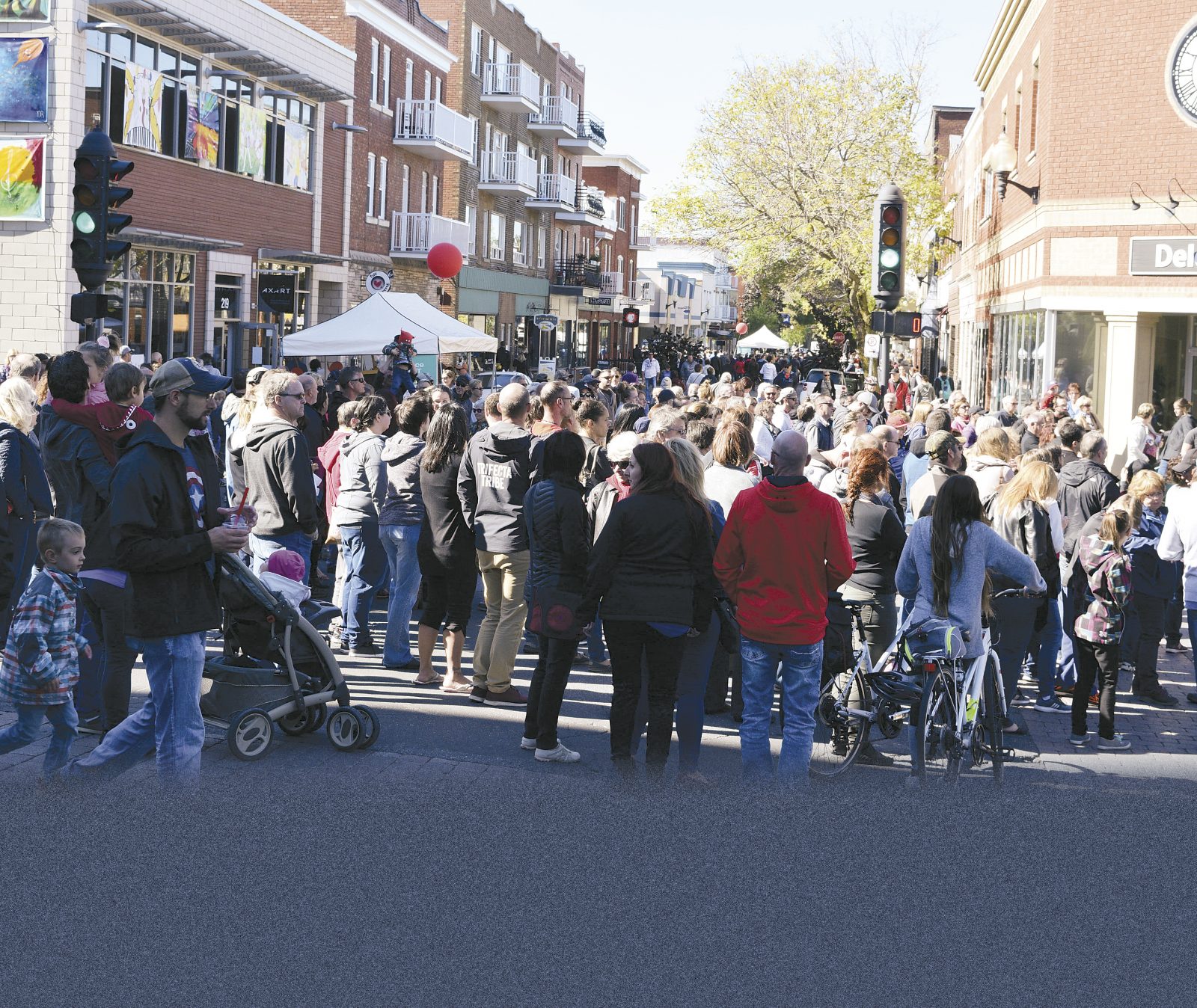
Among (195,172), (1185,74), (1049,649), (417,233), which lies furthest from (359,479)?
(417,233)

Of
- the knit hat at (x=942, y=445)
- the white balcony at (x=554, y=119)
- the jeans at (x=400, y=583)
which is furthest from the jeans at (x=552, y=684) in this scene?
the white balcony at (x=554, y=119)

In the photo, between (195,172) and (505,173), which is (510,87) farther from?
(195,172)

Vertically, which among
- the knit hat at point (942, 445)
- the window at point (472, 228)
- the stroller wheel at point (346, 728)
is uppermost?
the window at point (472, 228)

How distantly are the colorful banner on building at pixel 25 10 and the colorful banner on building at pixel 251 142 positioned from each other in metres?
6.70

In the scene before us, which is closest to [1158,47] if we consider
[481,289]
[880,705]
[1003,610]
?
[1003,610]

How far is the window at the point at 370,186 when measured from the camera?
37531 millimetres

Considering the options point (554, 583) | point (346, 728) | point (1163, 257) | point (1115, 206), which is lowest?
point (346, 728)

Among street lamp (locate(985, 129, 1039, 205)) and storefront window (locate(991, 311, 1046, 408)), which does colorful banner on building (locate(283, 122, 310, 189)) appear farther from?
storefront window (locate(991, 311, 1046, 408))

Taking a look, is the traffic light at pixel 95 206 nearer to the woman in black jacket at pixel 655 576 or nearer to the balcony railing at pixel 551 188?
the woman in black jacket at pixel 655 576

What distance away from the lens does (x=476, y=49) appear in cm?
4844

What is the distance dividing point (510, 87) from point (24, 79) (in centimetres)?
3099

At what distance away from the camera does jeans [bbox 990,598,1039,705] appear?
850cm

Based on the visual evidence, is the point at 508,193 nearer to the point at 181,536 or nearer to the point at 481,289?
the point at 481,289

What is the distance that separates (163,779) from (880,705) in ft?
12.0
